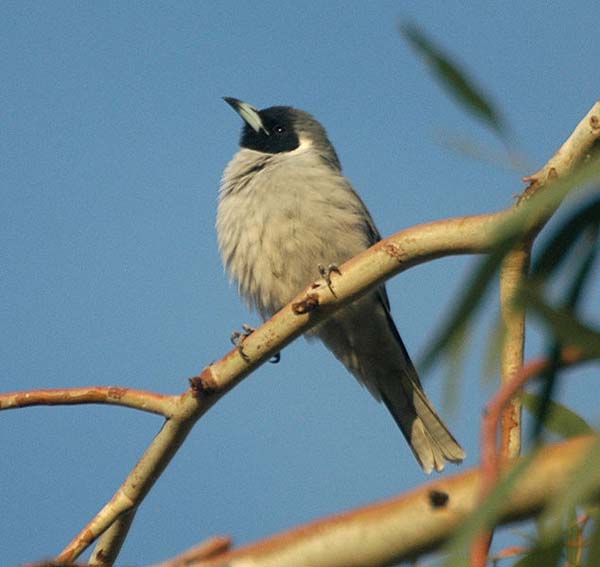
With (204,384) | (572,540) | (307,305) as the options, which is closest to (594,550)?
(572,540)

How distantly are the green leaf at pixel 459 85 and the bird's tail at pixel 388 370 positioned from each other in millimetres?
4700

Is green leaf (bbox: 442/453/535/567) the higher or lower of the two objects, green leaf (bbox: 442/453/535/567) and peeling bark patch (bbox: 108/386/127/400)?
the lower

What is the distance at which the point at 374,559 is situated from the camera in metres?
1.38

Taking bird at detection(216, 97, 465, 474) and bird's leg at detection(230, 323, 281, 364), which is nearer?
bird's leg at detection(230, 323, 281, 364)

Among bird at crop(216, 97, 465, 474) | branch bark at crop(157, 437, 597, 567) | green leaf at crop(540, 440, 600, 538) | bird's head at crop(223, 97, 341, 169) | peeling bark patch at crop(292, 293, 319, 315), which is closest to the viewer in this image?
green leaf at crop(540, 440, 600, 538)

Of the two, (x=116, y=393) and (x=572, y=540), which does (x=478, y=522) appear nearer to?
(x=572, y=540)

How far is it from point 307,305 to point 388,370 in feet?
10.6

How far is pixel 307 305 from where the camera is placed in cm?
340

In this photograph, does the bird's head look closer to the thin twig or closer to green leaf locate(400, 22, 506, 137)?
the thin twig

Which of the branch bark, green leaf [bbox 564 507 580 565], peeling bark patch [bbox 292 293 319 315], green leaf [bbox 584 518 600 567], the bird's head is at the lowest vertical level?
green leaf [bbox 584 518 600 567]

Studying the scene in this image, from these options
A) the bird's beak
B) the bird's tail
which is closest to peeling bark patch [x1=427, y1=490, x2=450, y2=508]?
the bird's tail

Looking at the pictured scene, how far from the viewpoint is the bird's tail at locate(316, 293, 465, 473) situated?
6.34 m

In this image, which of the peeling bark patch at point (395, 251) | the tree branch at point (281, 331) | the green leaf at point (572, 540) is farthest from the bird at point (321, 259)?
the green leaf at point (572, 540)

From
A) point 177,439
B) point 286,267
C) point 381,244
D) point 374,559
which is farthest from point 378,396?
point 374,559
